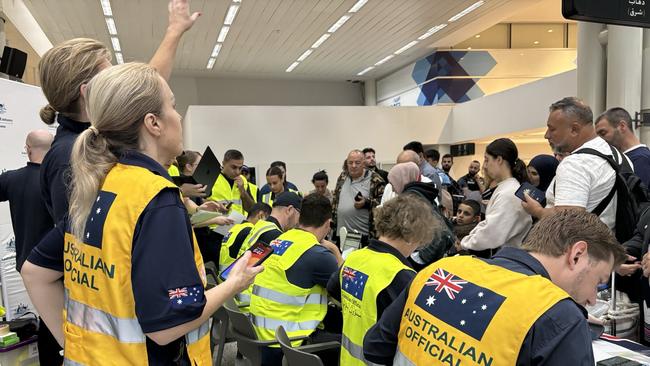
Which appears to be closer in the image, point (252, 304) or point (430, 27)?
point (252, 304)

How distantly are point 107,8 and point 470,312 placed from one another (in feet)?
30.1

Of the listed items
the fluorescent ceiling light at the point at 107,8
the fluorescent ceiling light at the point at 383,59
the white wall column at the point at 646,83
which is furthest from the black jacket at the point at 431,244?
the fluorescent ceiling light at the point at 383,59

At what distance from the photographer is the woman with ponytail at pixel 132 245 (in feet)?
3.44

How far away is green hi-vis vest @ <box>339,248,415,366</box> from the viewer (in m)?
1.95

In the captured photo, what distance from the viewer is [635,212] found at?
2742 millimetres

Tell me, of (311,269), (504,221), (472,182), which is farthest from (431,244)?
(472,182)

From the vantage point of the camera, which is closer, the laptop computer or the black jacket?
the black jacket

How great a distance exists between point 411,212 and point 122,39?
408 inches

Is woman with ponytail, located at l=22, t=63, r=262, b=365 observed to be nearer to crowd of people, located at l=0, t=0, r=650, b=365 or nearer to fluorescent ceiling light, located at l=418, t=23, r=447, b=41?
crowd of people, located at l=0, t=0, r=650, b=365

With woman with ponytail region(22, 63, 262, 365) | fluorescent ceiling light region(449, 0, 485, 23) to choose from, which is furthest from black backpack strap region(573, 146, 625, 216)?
fluorescent ceiling light region(449, 0, 485, 23)

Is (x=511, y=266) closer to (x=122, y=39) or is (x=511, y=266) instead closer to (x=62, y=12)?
(x=62, y=12)

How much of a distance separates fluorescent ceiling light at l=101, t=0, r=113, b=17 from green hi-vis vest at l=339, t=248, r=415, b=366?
312 inches

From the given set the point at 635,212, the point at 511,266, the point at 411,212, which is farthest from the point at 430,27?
the point at 511,266

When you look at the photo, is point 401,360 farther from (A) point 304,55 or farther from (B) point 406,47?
(A) point 304,55
